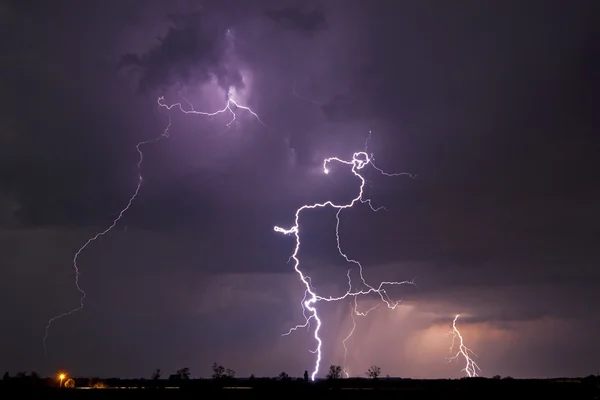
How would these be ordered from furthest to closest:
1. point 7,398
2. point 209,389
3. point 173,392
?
point 209,389 → point 173,392 → point 7,398

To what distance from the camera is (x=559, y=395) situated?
4434 centimetres

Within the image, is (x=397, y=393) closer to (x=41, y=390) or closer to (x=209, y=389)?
(x=209, y=389)

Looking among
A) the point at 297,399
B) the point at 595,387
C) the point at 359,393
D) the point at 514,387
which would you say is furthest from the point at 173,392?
the point at 595,387

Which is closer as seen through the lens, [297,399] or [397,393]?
[297,399]

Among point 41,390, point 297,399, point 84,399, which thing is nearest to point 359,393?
point 297,399

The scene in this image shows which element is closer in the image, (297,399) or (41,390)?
(297,399)

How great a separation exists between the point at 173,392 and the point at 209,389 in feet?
13.5

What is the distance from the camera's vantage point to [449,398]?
43656 millimetres

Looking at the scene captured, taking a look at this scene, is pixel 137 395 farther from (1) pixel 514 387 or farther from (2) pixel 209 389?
(1) pixel 514 387

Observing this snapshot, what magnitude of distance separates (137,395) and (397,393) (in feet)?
63.6

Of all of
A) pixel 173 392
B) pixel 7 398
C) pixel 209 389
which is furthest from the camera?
pixel 209 389

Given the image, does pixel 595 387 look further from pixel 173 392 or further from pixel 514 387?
pixel 173 392

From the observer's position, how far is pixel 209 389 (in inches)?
1951

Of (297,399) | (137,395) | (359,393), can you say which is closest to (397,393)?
(359,393)
